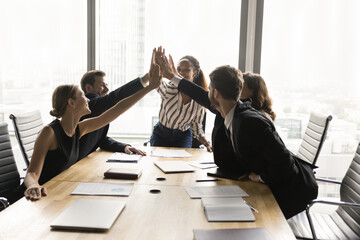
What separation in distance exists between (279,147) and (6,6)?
12.2 ft

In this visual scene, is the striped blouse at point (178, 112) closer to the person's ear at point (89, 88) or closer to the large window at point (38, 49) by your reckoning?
the person's ear at point (89, 88)

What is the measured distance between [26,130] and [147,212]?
5.69 ft

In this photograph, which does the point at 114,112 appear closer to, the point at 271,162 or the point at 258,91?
the point at 258,91

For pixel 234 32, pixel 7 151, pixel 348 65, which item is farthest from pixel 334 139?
pixel 7 151

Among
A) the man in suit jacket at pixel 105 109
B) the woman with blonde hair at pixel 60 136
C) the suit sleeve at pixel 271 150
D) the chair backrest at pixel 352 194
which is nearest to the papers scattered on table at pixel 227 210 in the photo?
the suit sleeve at pixel 271 150

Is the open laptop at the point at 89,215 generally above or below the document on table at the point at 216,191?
above

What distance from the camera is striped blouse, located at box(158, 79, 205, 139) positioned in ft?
11.0

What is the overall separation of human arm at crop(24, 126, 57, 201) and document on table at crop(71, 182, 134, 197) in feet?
0.59

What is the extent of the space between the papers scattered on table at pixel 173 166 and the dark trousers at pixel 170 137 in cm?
78

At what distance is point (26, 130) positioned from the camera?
2926 millimetres

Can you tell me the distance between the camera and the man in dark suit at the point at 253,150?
1.96m

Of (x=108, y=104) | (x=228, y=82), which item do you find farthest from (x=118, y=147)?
(x=228, y=82)

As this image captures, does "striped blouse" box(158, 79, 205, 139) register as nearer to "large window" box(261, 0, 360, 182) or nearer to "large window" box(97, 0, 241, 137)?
"large window" box(97, 0, 241, 137)

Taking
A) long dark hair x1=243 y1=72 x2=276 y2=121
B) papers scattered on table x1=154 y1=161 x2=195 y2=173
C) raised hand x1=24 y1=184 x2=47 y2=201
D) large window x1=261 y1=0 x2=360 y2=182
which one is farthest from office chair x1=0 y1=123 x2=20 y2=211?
large window x1=261 y1=0 x2=360 y2=182
